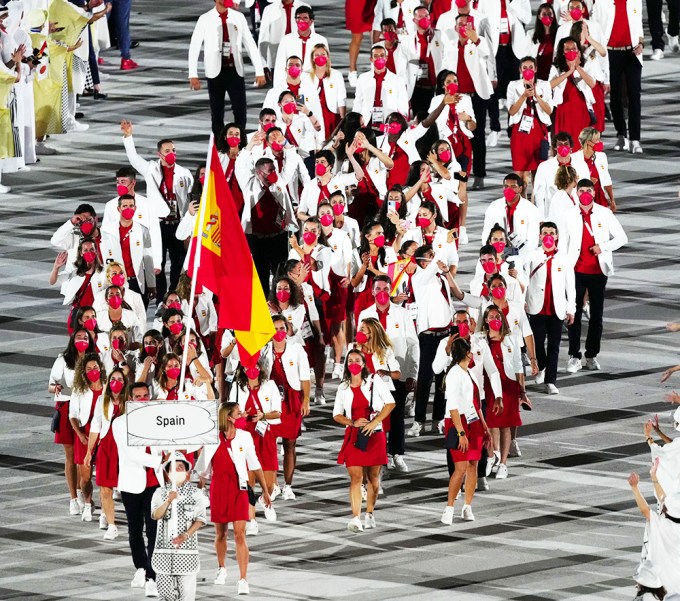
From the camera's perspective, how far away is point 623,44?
2886 centimetres

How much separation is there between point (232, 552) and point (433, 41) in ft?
36.8

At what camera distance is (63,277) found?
26.1m

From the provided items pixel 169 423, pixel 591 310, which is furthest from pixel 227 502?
pixel 591 310

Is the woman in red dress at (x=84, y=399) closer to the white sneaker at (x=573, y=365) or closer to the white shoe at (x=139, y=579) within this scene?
the white shoe at (x=139, y=579)

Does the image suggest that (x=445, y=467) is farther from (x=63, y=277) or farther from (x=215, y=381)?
(x=63, y=277)

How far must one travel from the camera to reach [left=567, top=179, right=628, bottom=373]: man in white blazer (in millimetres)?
22219

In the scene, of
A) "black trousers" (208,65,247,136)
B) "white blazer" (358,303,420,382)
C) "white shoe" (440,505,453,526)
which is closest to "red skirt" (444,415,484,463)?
"white shoe" (440,505,453,526)

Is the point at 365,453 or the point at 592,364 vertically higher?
the point at 365,453

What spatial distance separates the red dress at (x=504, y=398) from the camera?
64.6ft

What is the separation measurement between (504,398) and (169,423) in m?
4.98

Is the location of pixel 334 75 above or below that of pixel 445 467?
above

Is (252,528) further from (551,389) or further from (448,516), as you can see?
(551,389)

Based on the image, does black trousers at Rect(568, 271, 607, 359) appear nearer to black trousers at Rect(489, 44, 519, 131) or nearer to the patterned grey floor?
the patterned grey floor

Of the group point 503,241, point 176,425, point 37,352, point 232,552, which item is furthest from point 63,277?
point 176,425
